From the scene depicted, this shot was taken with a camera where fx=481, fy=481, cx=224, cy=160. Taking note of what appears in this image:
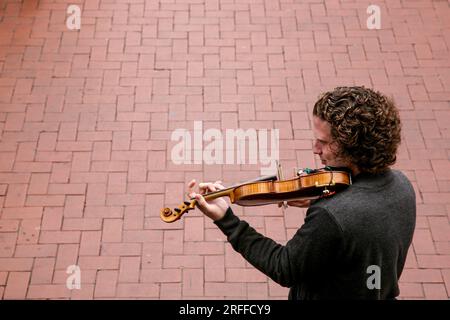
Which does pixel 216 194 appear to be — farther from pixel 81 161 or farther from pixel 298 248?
pixel 81 161

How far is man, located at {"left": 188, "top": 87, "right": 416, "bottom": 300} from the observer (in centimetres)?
179

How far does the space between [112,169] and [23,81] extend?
1507 mm

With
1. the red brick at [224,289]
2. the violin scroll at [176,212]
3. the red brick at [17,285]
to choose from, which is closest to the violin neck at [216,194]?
the violin scroll at [176,212]

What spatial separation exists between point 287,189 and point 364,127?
0.55 m

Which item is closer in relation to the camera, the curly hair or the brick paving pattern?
the curly hair

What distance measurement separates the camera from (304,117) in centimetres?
470

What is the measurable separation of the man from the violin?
0.16 feet

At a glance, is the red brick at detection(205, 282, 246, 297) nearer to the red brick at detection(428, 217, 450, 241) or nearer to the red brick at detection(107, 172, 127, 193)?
the red brick at detection(107, 172, 127, 193)

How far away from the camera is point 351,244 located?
179 cm

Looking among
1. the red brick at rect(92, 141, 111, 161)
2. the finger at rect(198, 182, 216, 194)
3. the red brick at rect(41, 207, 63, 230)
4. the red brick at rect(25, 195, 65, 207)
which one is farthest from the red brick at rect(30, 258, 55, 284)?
the finger at rect(198, 182, 216, 194)

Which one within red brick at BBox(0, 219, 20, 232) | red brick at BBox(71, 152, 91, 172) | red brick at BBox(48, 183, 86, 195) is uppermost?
red brick at BBox(71, 152, 91, 172)

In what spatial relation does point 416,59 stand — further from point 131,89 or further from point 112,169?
point 112,169

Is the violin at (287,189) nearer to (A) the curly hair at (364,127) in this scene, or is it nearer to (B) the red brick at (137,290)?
(A) the curly hair at (364,127)
